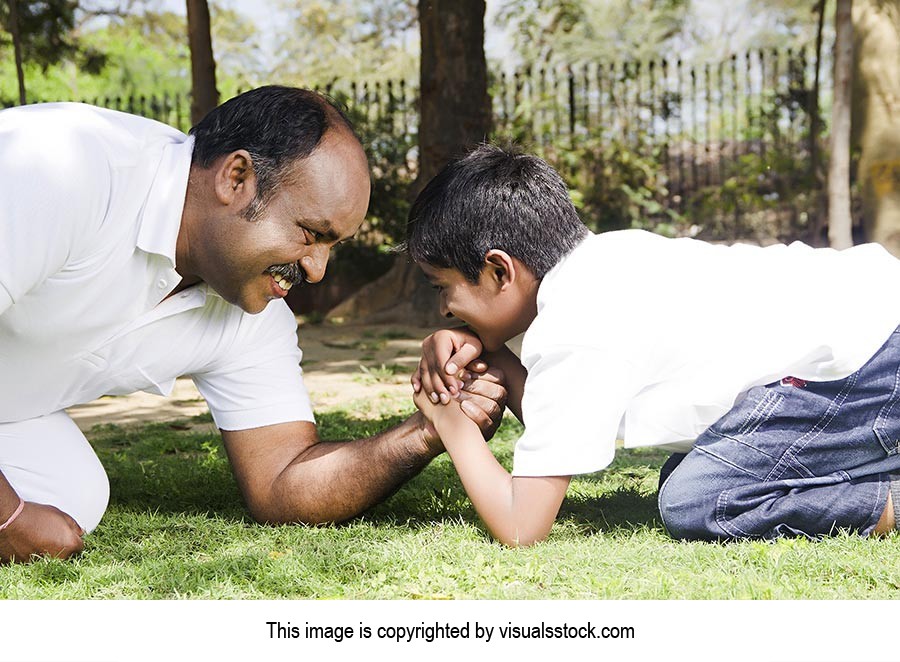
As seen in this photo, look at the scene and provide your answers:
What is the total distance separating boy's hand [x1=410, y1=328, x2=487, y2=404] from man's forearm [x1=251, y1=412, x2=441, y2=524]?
0.13m

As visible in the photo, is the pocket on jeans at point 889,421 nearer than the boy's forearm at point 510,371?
Yes

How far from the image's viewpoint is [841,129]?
8.07m

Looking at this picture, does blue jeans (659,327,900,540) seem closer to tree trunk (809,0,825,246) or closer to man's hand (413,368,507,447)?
man's hand (413,368,507,447)

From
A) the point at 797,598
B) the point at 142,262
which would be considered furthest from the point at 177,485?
the point at 797,598

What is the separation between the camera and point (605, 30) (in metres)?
28.0

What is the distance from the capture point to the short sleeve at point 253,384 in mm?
3355

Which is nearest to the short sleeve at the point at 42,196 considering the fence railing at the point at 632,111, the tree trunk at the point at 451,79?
the tree trunk at the point at 451,79

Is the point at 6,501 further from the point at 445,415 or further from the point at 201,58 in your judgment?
the point at 201,58

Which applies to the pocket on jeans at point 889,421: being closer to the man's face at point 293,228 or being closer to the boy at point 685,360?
the boy at point 685,360

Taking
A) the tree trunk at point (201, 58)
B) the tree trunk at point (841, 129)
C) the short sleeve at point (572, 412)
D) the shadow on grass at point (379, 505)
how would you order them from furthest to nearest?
the tree trunk at point (201, 58), the tree trunk at point (841, 129), the shadow on grass at point (379, 505), the short sleeve at point (572, 412)

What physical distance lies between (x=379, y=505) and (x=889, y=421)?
1.58 m

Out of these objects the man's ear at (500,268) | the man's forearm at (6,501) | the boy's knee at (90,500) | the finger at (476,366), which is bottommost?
the boy's knee at (90,500)

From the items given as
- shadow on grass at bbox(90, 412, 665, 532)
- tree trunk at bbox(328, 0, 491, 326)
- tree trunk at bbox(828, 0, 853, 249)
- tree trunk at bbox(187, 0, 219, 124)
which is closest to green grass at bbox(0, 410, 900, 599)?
shadow on grass at bbox(90, 412, 665, 532)

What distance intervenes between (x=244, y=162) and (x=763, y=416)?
1.59 meters
